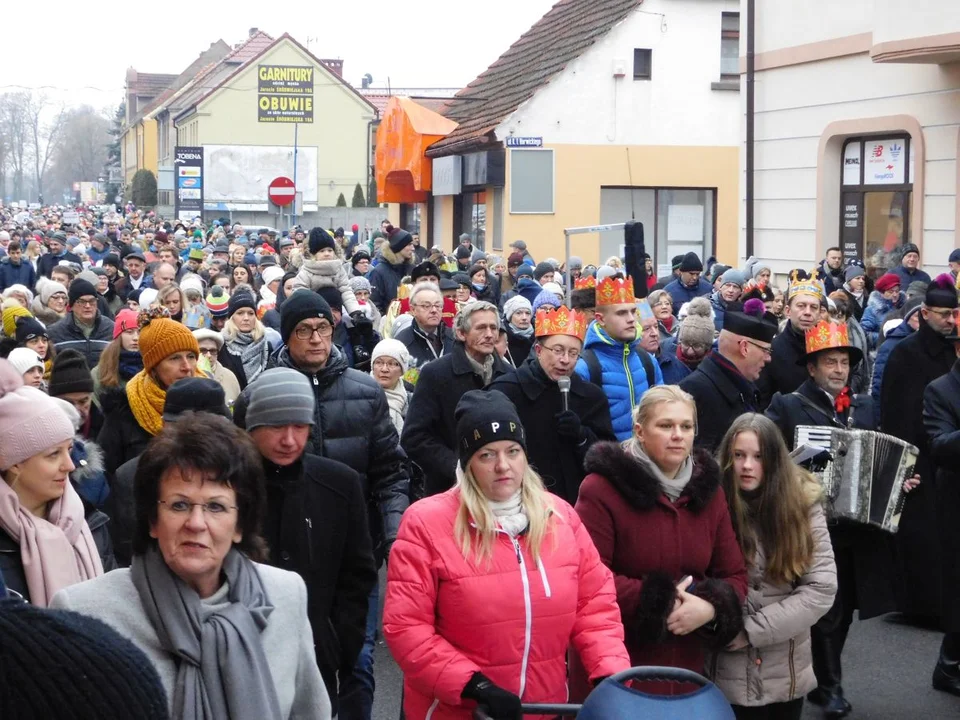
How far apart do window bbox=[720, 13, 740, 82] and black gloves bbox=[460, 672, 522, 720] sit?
2619 centimetres

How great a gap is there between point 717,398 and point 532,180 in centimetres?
2179

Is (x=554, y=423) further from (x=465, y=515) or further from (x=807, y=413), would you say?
(x=465, y=515)

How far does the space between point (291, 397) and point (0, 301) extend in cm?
893

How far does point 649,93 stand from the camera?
2903 cm

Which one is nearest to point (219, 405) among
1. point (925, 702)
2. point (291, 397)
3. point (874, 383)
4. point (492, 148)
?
point (291, 397)

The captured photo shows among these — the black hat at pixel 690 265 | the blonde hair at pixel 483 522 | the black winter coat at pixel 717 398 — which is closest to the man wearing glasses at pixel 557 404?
the black winter coat at pixel 717 398

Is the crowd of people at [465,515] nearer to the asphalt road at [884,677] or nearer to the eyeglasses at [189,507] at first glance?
the eyeglasses at [189,507]

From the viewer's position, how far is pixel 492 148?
94.4 feet

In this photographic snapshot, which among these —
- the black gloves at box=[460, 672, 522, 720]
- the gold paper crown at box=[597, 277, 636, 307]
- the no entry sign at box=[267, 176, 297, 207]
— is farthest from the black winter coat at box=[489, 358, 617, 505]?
the no entry sign at box=[267, 176, 297, 207]

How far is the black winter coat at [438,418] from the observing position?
715 cm

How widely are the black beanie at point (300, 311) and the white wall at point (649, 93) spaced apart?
22755 millimetres

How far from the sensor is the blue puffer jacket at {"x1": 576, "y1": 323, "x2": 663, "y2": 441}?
24.8ft

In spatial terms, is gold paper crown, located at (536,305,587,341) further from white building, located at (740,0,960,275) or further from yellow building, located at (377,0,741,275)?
yellow building, located at (377,0,741,275)

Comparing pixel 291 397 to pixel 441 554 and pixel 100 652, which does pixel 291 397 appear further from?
pixel 100 652
